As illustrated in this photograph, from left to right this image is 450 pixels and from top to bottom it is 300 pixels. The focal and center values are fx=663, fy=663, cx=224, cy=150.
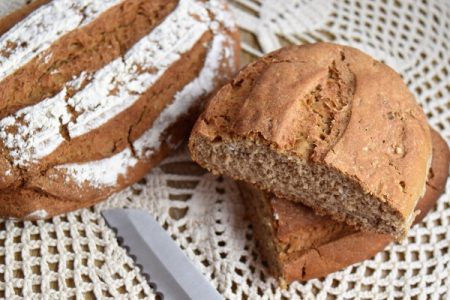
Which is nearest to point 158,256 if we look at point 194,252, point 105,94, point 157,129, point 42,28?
point 194,252

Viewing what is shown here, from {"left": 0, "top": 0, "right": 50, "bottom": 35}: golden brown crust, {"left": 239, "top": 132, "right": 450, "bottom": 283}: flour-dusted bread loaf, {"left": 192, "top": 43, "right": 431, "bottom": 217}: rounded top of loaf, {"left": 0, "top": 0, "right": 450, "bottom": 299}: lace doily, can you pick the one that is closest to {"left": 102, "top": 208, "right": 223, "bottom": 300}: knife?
{"left": 0, "top": 0, "right": 450, "bottom": 299}: lace doily

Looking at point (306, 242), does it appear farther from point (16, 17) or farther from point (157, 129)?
point (16, 17)

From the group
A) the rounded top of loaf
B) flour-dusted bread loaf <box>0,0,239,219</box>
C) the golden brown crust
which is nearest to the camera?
the rounded top of loaf

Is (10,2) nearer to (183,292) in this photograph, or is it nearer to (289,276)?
(183,292)

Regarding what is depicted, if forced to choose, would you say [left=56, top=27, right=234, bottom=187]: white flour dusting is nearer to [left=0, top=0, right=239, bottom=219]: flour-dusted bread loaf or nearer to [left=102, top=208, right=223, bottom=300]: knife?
[left=0, top=0, right=239, bottom=219]: flour-dusted bread loaf

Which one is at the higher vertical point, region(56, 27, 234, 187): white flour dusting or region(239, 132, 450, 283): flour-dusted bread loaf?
region(56, 27, 234, 187): white flour dusting

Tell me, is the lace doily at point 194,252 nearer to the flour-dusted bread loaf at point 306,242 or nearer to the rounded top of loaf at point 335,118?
the flour-dusted bread loaf at point 306,242

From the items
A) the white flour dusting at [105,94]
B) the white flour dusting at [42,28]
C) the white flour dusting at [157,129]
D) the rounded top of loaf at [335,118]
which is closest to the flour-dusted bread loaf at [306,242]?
the rounded top of loaf at [335,118]
